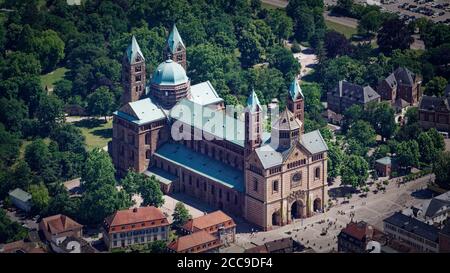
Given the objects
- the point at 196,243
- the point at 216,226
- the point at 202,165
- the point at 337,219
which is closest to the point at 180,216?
the point at 216,226

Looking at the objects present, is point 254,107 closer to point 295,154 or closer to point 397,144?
point 295,154

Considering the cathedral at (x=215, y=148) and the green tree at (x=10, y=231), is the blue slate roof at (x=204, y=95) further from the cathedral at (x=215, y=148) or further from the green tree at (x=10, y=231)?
the green tree at (x=10, y=231)

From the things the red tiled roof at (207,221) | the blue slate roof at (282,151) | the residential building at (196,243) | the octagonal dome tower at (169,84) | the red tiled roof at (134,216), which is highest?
the octagonal dome tower at (169,84)

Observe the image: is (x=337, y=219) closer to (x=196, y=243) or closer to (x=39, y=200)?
(x=196, y=243)

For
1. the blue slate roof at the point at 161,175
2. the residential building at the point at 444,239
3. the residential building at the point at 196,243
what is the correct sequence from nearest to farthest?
1. the residential building at the point at 444,239
2. the residential building at the point at 196,243
3. the blue slate roof at the point at 161,175

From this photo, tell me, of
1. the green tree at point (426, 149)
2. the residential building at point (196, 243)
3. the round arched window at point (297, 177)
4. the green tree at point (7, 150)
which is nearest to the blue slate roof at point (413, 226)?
the round arched window at point (297, 177)

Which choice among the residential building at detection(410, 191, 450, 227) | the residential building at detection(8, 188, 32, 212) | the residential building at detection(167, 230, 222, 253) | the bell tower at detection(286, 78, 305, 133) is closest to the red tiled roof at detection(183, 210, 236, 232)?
the residential building at detection(167, 230, 222, 253)
